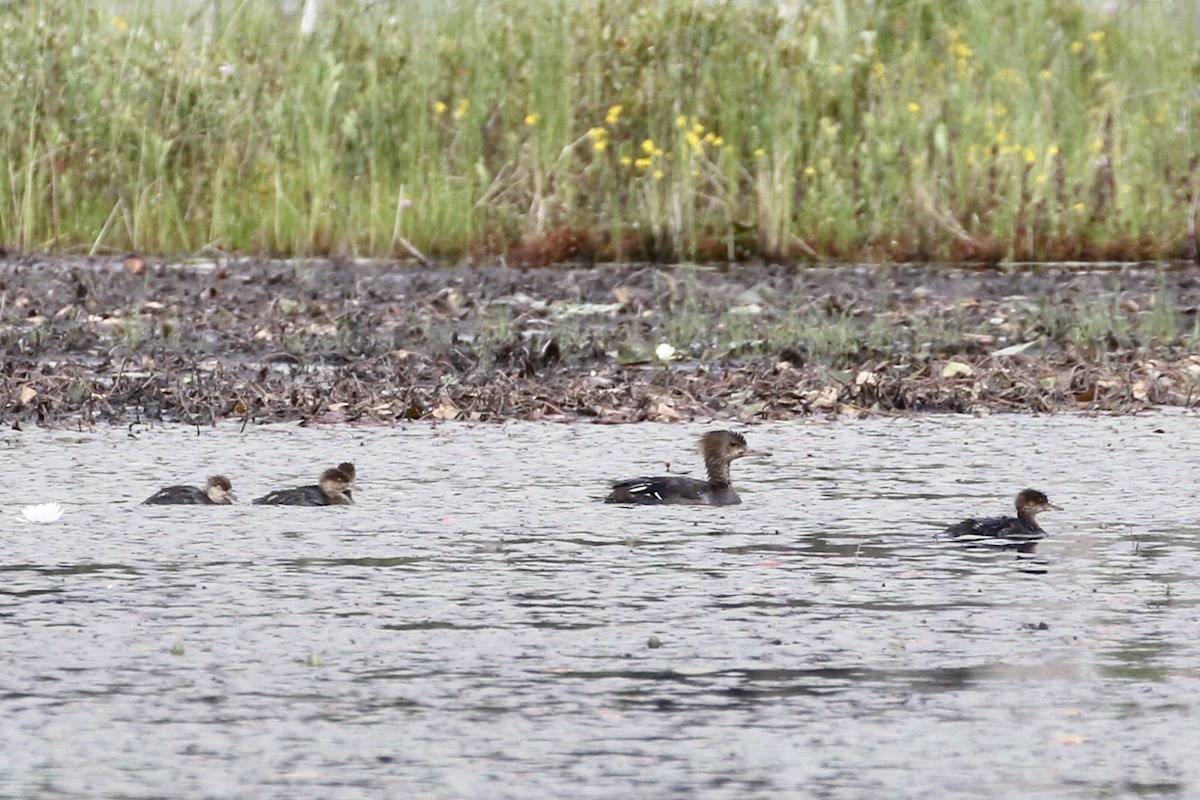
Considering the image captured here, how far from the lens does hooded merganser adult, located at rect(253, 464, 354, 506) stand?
9.78m

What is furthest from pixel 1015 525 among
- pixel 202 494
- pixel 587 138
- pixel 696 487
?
pixel 587 138

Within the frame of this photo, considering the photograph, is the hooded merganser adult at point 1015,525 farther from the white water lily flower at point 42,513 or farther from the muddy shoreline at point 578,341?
the muddy shoreline at point 578,341

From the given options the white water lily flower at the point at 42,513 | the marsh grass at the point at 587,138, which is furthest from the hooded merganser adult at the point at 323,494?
the marsh grass at the point at 587,138

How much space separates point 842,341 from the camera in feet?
49.2

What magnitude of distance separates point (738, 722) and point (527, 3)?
1506cm

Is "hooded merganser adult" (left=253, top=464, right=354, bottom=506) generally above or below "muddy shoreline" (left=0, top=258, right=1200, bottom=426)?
below

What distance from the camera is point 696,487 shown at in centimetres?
996

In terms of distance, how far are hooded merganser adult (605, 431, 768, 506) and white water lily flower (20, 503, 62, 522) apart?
2.03 metres

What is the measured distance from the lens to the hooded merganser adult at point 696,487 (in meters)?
9.87

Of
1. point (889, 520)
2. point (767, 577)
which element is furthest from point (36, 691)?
point (889, 520)

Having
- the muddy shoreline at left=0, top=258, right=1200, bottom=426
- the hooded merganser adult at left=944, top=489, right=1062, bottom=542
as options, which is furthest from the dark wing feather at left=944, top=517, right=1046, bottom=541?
the muddy shoreline at left=0, top=258, right=1200, bottom=426

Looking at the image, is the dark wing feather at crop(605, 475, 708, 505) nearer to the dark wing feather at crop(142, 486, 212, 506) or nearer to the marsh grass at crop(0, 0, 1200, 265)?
the dark wing feather at crop(142, 486, 212, 506)

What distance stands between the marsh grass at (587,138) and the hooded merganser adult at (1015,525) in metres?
10.7

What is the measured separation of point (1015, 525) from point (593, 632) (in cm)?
222
